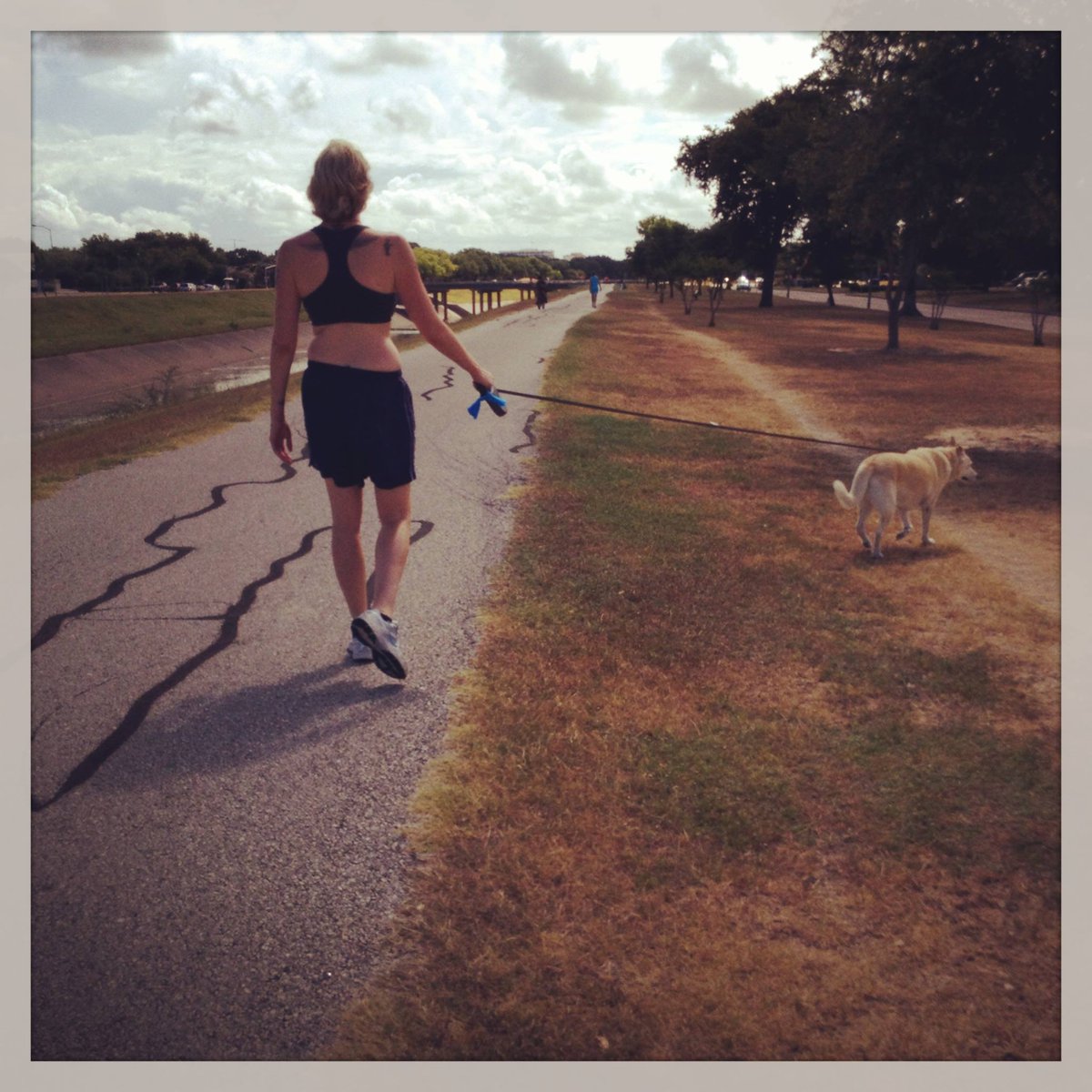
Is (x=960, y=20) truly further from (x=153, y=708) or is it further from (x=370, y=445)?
(x=153, y=708)

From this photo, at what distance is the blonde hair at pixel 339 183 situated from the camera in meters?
3.29

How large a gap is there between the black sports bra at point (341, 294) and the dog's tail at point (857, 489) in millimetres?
3907

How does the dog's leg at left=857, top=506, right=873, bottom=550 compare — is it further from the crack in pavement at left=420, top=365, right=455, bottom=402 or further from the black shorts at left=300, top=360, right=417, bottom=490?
the crack in pavement at left=420, top=365, right=455, bottom=402

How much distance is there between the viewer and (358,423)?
3.61 meters

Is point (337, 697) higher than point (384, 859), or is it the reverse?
point (337, 697)

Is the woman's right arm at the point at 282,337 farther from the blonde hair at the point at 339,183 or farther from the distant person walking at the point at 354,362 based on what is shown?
the blonde hair at the point at 339,183

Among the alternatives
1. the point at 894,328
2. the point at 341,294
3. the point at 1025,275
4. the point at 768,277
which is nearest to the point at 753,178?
the point at 768,277

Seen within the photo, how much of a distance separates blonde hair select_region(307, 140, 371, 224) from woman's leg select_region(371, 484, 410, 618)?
1.09 m

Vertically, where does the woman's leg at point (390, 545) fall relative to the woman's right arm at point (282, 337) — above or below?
below

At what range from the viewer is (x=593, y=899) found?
2658 millimetres

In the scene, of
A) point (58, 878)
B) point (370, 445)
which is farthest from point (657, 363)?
point (58, 878)

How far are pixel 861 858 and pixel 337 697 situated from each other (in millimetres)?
2095

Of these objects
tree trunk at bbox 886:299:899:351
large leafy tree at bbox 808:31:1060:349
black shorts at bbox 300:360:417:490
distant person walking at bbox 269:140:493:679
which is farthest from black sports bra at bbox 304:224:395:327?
tree trunk at bbox 886:299:899:351

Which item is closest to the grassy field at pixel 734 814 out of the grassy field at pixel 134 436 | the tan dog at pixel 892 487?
the tan dog at pixel 892 487
